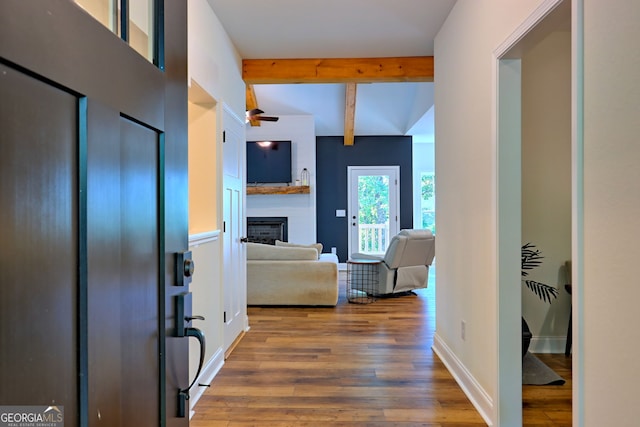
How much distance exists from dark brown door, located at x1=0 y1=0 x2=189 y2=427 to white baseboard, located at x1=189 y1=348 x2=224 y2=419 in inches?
59.2

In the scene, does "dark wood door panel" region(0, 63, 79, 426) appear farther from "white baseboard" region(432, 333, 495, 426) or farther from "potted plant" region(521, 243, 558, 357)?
"potted plant" region(521, 243, 558, 357)

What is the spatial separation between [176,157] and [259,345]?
264cm

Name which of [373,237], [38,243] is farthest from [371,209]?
[38,243]

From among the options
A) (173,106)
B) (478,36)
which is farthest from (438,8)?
(173,106)

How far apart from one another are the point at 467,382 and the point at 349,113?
5.10m

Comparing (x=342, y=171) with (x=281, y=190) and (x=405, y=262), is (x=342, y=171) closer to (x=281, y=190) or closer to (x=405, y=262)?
(x=281, y=190)

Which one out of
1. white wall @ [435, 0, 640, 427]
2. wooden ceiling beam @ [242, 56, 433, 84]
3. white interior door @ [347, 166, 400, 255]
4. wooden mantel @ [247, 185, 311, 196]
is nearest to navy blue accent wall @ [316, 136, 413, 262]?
white interior door @ [347, 166, 400, 255]

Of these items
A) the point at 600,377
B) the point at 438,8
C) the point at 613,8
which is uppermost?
the point at 438,8

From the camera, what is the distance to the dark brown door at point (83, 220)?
49cm

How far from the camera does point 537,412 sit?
2.15 m

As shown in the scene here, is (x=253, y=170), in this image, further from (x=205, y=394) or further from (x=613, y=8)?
(x=613, y=8)

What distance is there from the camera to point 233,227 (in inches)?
129

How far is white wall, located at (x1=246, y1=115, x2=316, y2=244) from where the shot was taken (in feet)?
23.2

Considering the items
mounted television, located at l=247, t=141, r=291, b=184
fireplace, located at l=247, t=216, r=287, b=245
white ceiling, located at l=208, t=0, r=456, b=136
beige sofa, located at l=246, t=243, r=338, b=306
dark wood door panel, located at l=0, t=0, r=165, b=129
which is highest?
white ceiling, located at l=208, t=0, r=456, b=136
